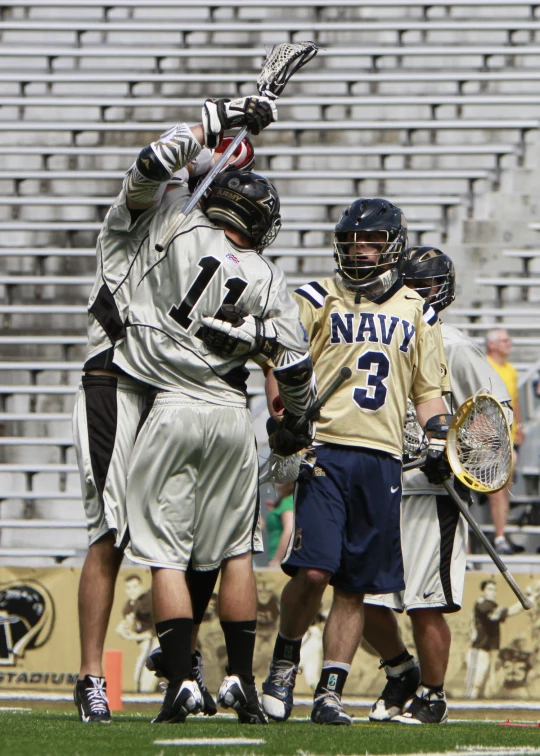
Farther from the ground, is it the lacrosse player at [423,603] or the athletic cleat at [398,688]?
the lacrosse player at [423,603]

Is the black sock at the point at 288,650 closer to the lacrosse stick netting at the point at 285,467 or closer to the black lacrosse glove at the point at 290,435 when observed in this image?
the lacrosse stick netting at the point at 285,467

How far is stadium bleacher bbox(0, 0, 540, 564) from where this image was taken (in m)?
10.9

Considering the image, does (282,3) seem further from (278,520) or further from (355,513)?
(355,513)

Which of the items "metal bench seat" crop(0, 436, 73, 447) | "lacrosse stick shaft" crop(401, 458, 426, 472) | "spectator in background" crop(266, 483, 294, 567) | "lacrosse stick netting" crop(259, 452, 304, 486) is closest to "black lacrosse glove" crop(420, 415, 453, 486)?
"lacrosse stick shaft" crop(401, 458, 426, 472)

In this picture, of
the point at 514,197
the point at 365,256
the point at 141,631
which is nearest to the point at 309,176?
the point at 514,197

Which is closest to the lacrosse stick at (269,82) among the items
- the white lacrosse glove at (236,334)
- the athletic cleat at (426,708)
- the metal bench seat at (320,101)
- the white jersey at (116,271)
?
the white jersey at (116,271)

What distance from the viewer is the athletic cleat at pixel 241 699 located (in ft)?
14.1

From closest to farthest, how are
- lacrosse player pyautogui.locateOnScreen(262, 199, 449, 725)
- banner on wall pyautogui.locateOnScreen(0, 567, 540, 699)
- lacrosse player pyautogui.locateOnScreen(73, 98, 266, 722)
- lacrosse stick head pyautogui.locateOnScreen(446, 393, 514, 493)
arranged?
lacrosse player pyautogui.locateOnScreen(73, 98, 266, 722) < lacrosse player pyautogui.locateOnScreen(262, 199, 449, 725) < lacrosse stick head pyautogui.locateOnScreen(446, 393, 514, 493) < banner on wall pyautogui.locateOnScreen(0, 567, 540, 699)

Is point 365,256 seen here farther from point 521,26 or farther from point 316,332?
point 521,26

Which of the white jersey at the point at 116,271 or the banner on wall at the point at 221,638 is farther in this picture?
the banner on wall at the point at 221,638

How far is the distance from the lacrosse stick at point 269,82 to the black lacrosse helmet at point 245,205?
54 millimetres

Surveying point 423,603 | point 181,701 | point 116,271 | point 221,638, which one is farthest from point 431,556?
point 221,638

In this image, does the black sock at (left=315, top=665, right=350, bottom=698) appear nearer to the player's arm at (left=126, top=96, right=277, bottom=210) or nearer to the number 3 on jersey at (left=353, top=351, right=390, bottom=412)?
the number 3 on jersey at (left=353, top=351, right=390, bottom=412)

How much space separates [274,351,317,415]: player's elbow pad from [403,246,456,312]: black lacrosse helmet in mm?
1339
